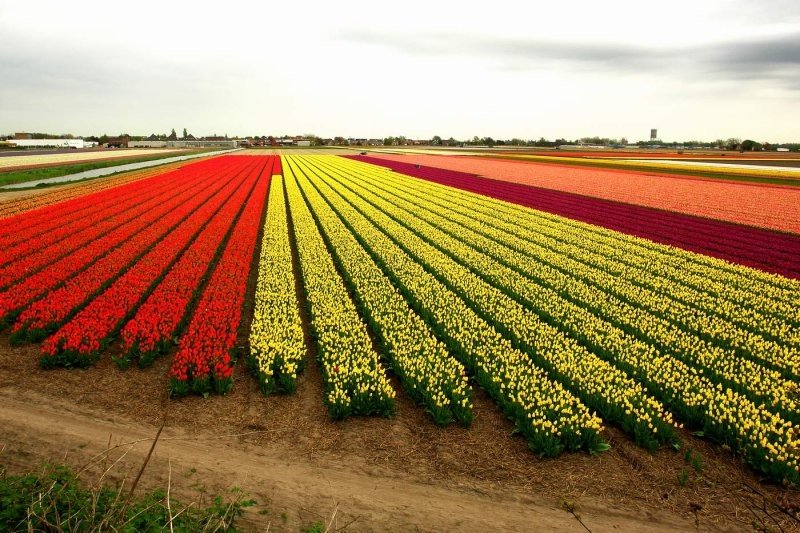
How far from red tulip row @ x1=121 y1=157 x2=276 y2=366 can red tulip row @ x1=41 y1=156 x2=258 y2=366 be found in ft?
1.31

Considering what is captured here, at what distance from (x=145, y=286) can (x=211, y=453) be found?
339 inches

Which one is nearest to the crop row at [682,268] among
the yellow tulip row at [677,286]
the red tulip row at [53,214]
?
the yellow tulip row at [677,286]

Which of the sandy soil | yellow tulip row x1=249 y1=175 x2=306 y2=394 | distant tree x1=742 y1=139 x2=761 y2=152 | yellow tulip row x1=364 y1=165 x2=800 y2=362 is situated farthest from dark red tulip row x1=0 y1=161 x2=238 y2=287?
distant tree x1=742 y1=139 x2=761 y2=152

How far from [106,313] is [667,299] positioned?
15.9 meters

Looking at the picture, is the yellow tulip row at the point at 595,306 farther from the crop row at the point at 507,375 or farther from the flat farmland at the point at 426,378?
the crop row at the point at 507,375

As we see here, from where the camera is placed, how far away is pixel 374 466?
24.8 ft

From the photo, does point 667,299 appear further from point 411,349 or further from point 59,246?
point 59,246

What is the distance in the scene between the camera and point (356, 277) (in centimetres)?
1578

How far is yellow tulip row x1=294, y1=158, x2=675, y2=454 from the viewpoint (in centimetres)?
849

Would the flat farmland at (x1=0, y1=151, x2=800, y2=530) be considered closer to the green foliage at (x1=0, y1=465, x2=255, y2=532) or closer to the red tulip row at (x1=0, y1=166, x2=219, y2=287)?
the red tulip row at (x1=0, y1=166, x2=219, y2=287)

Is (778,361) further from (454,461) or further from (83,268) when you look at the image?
(83,268)

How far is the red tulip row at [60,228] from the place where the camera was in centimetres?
1866

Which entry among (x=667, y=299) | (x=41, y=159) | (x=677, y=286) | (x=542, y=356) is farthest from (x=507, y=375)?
(x=41, y=159)

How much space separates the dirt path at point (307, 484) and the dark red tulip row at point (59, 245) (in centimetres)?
944
